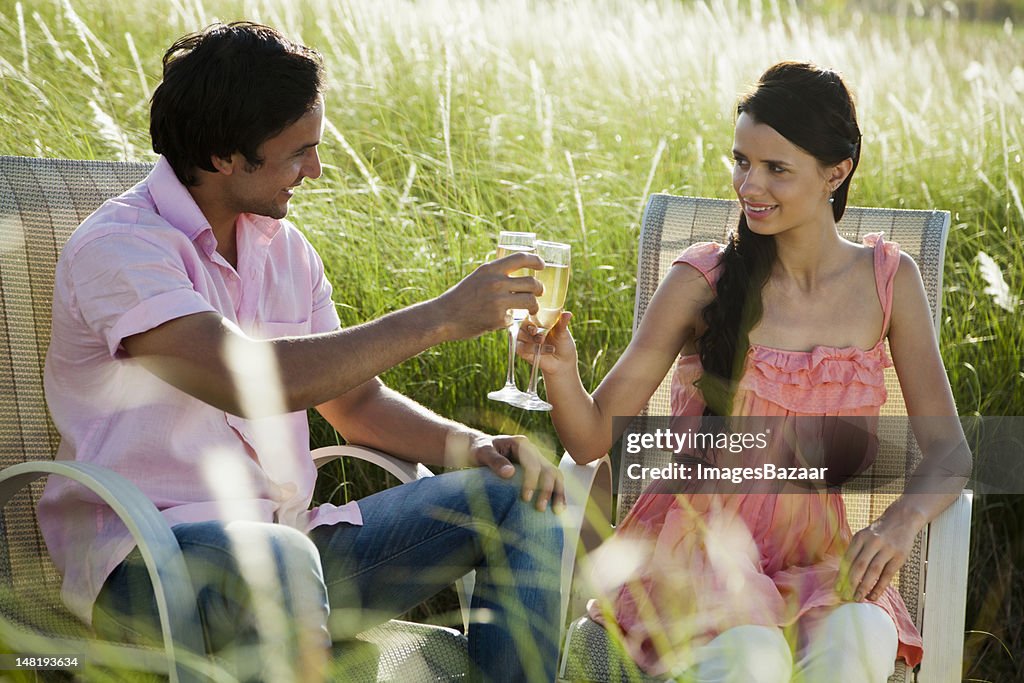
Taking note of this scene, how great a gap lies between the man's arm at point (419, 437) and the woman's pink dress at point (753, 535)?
33cm

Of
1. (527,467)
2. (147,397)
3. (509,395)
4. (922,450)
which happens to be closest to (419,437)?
(527,467)

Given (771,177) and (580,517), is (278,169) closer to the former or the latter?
(580,517)

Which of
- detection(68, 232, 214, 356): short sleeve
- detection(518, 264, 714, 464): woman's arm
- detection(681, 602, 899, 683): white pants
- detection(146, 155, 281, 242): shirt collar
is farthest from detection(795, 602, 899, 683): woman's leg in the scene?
detection(146, 155, 281, 242): shirt collar

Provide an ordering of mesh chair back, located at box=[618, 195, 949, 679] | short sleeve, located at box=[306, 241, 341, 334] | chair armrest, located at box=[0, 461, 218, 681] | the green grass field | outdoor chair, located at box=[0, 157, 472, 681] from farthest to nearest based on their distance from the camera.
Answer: the green grass field < mesh chair back, located at box=[618, 195, 949, 679] < short sleeve, located at box=[306, 241, 341, 334] < outdoor chair, located at box=[0, 157, 472, 681] < chair armrest, located at box=[0, 461, 218, 681]

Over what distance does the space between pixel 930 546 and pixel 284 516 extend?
1362 mm

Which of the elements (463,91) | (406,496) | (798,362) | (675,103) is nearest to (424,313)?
(406,496)

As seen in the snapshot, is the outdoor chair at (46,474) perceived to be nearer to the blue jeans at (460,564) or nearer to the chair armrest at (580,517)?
the blue jeans at (460,564)

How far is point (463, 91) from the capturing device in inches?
194

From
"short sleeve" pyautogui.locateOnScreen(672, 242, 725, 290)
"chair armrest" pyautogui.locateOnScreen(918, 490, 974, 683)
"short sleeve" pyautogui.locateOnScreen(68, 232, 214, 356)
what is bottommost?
"chair armrest" pyautogui.locateOnScreen(918, 490, 974, 683)

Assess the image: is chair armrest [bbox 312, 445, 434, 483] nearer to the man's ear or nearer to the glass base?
the glass base

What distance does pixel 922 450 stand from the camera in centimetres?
265

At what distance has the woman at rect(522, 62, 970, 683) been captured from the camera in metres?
2.37

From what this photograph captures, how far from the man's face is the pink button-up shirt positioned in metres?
0.10

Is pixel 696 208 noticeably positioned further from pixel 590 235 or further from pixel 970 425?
pixel 970 425
